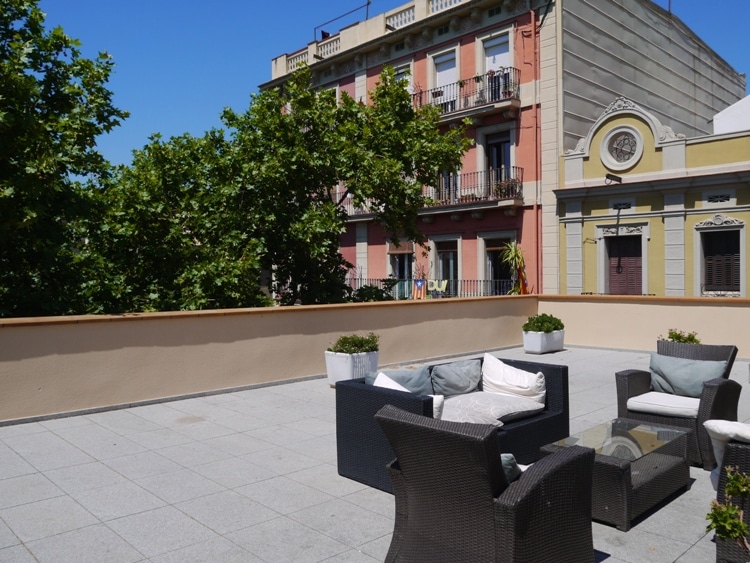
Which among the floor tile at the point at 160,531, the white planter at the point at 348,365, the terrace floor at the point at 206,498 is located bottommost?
the terrace floor at the point at 206,498

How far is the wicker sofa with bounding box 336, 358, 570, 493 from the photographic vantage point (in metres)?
5.34

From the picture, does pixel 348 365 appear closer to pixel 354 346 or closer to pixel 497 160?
pixel 354 346

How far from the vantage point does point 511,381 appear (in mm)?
6480

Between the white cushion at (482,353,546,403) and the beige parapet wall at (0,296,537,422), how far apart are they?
15.4 feet

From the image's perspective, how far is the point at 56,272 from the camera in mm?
10000

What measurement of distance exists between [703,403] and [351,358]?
5373mm

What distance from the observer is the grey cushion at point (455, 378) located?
649 cm

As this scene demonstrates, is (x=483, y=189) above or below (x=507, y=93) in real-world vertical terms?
below

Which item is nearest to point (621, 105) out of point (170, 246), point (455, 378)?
point (170, 246)

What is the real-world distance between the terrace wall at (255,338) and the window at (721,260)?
17.5 ft

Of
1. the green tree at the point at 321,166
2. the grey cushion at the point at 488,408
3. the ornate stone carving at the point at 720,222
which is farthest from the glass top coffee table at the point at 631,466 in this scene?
the ornate stone carving at the point at 720,222

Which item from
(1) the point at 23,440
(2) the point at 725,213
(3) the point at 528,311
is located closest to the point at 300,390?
(1) the point at 23,440

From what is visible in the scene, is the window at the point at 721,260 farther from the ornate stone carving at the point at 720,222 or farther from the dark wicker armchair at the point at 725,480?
the dark wicker armchair at the point at 725,480

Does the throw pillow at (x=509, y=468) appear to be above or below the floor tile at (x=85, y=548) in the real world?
above
